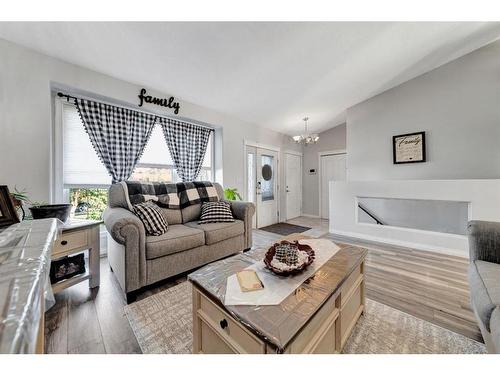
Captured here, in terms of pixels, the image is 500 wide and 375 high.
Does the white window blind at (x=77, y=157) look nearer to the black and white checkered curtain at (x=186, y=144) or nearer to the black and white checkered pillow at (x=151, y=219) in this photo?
the black and white checkered curtain at (x=186, y=144)

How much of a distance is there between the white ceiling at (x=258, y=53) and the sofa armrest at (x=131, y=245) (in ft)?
5.53

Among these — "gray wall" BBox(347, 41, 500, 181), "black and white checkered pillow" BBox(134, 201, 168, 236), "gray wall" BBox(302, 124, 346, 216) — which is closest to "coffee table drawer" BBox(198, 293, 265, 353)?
"black and white checkered pillow" BBox(134, 201, 168, 236)

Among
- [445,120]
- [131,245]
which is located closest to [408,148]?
[445,120]

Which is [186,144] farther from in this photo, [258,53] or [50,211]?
[50,211]

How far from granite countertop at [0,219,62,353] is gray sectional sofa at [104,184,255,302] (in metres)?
0.75

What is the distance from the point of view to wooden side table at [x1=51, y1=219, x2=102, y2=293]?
162cm

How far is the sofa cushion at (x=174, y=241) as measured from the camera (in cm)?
177

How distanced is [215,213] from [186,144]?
4.77 ft

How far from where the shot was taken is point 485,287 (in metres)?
1.06

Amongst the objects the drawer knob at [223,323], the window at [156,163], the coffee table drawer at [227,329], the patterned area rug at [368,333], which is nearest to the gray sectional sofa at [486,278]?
the patterned area rug at [368,333]

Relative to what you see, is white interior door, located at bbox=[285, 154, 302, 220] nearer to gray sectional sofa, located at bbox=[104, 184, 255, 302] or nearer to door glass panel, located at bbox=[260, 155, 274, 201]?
door glass panel, located at bbox=[260, 155, 274, 201]

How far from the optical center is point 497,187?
2500mm
